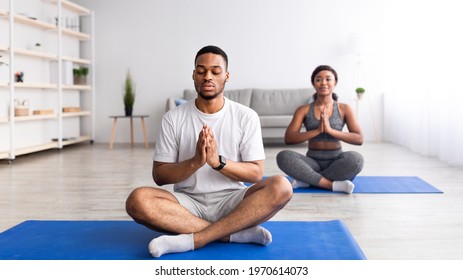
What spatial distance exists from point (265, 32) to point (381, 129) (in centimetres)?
217

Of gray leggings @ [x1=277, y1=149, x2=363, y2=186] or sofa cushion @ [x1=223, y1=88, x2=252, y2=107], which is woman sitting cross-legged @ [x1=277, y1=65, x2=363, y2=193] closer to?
gray leggings @ [x1=277, y1=149, x2=363, y2=186]

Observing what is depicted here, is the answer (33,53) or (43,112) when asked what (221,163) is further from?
(43,112)

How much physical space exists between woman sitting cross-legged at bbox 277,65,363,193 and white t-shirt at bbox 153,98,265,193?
4.84 feet

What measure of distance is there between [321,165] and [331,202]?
0.56m

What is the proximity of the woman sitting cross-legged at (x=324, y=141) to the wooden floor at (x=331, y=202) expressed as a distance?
0.22 meters

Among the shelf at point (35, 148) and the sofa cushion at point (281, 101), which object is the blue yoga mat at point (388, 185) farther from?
the sofa cushion at point (281, 101)

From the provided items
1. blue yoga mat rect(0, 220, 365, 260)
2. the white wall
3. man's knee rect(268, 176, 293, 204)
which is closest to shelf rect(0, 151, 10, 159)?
the white wall

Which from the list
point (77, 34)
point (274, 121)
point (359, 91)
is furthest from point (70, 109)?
point (359, 91)

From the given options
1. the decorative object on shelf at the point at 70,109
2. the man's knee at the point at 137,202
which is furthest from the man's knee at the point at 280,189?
the decorative object on shelf at the point at 70,109

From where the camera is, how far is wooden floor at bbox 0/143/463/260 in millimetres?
2621

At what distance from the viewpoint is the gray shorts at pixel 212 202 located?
2.46m

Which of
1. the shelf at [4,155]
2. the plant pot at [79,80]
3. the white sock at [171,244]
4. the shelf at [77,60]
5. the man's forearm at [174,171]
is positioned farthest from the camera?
the plant pot at [79,80]

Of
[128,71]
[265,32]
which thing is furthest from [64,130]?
[265,32]
